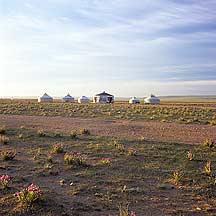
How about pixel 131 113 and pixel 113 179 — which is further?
pixel 131 113

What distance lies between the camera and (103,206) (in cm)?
763

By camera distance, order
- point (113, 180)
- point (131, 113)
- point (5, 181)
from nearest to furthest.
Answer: point (5, 181) → point (113, 180) → point (131, 113)

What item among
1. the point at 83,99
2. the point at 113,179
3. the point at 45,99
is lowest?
the point at 113,179

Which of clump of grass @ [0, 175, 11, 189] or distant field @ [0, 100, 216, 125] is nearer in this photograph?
clump of grass @ [0, 175, 11, 189]

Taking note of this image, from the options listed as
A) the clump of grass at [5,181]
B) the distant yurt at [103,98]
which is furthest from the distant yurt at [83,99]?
the clump of grass at [5,181]

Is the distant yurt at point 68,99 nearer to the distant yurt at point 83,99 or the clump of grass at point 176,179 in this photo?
the distant yurt at point 83,99

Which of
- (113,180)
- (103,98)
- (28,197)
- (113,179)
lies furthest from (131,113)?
(103,98)

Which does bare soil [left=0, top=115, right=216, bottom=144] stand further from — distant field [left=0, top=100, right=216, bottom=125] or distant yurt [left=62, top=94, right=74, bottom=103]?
distant yurt [left=62, top=94, right=74, bottom=103]

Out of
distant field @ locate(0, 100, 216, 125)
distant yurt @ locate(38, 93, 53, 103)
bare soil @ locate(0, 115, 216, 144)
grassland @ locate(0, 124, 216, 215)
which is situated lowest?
grassland @ locate(0, 124, 216, 215)

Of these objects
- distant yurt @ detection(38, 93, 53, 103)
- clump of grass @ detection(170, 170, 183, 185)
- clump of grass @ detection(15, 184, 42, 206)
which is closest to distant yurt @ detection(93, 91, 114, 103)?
distant yurt @ detection(38, 93, 53, 103)

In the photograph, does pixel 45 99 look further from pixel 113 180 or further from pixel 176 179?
pixel 176 179

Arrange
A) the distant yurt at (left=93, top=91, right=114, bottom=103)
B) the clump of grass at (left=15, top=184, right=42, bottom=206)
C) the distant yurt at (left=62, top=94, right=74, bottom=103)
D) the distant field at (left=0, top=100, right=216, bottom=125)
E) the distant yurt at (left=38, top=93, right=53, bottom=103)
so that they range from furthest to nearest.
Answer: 1. the distant yurt at (left=62, top=94, right=74, bottom=103)
2. the distant yurt at (left=38, top=93, right=53, bottom=103)
3. the distant yurt at (left=93, top=91, right=114, bottom=103)
4. the distant field at (left=0, top=100, right=216, bottom=125)
5. the clump of grass at (left=15, top=184, right=42, bottom=206)

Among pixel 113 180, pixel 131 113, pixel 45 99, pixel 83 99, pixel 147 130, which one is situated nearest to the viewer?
pixel 113 180

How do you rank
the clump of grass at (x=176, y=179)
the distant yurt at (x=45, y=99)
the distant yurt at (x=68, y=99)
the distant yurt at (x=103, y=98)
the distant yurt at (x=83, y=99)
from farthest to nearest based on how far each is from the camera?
1. the distant yurt at (x=68, y=99)
2. the distant yurt at (x=45, y=99)
3. the distant yurt at (x=83, y=99)
4. the distant yurt at (x=103, y=98)
5. the clump of grass at (x=176, y=179)
